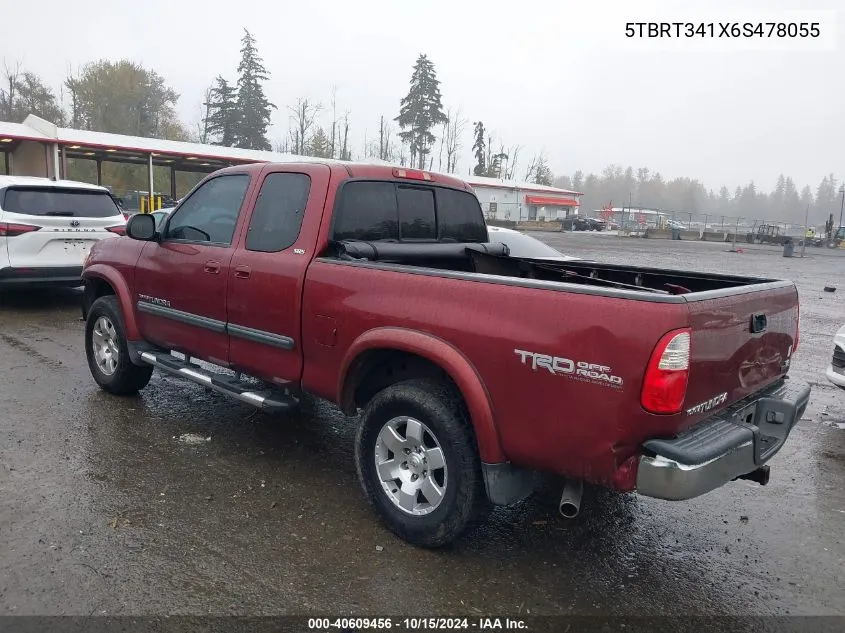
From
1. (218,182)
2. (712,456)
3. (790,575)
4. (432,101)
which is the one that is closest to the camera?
(712,456)

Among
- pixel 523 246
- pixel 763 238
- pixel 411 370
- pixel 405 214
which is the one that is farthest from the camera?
pixel 763 238

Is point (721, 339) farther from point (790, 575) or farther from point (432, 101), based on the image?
point (432, 101)

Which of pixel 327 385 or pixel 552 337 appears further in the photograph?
pixel 327 385

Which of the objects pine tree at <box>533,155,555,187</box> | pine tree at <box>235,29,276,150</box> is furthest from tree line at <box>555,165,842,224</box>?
pine tree at <box>235,29,276,150</box>

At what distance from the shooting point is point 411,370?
3.58 meters

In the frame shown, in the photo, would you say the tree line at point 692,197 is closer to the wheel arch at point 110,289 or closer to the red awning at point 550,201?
the red awning at point 550,201

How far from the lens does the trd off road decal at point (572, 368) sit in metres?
2.60

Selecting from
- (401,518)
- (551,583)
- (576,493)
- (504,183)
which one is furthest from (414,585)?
(504,183)

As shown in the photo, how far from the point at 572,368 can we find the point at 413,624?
1310 mm

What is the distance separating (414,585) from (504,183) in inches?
2404

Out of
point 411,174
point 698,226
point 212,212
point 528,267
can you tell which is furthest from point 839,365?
point 698,226

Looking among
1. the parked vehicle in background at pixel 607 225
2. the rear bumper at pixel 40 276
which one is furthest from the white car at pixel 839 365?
the parked vehicle in background at pixel 607 225

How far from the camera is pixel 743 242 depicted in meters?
49.1

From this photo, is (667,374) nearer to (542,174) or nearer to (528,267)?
(528,267)
